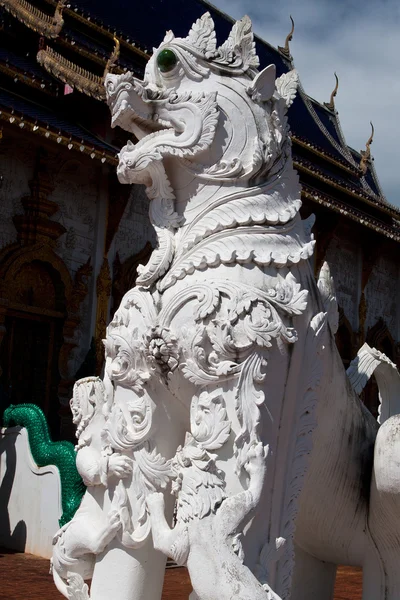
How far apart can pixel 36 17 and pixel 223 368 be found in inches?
318

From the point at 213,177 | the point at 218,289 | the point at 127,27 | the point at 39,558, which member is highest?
the point at 127,27

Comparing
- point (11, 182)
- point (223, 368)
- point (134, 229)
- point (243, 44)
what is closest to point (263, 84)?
point (243, 44)

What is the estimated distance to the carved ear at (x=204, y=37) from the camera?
2.15 m

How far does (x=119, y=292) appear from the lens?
30.6 ft

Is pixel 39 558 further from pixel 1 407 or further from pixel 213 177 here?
pixel 213 177

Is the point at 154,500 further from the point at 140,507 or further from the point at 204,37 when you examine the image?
the point at 204,37

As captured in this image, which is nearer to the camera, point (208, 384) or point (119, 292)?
point (208, 384)

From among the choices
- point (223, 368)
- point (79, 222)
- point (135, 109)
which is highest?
point (79, 222)

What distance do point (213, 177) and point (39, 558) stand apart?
4461 millimetres

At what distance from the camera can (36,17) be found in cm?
904

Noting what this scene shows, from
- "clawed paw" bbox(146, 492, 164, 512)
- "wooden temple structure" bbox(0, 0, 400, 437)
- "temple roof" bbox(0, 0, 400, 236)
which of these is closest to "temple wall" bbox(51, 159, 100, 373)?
"wooden temple structure" bbox(0, 0, 400, 437)

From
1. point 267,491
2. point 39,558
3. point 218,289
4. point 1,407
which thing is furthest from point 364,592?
point 1,407

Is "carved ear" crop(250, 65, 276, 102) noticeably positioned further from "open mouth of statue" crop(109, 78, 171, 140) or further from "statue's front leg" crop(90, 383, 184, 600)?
"statue's front leg" crop(90, 383, 184, 600)

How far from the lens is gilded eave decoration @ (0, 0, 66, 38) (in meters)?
8.96
